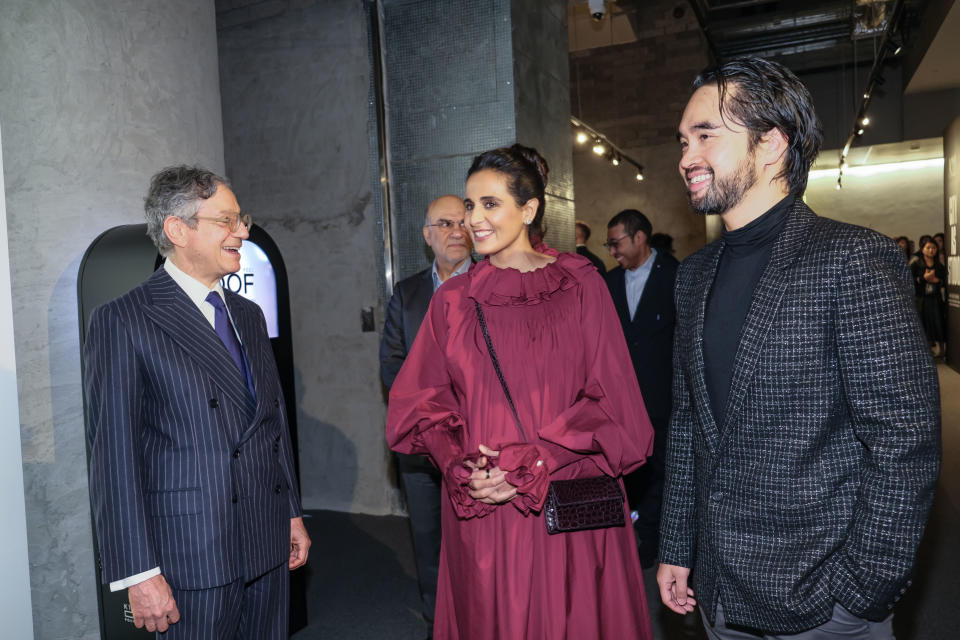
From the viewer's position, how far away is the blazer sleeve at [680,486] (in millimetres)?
1611

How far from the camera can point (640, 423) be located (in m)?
1.91

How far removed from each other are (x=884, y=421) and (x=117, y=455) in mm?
1644

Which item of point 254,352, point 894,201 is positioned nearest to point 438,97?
point 254,352

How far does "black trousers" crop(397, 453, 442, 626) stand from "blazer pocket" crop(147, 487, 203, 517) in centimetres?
132

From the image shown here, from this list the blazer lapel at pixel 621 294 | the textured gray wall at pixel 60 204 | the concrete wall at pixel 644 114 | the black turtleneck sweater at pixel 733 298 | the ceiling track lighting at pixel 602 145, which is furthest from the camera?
the concrete wall at pixel 644 114

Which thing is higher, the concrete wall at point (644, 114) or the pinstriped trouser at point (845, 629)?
the concrete wall at point (644, 114)

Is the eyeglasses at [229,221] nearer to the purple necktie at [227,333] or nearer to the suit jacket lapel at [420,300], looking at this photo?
the purple necktie at [227,333]

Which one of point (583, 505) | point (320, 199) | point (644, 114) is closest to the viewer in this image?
point (583, 505)

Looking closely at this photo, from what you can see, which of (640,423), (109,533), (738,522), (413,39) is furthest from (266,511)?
(413,39)

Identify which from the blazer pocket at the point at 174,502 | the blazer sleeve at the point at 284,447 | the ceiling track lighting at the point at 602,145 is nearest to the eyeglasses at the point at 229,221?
the blazer sleeve at the point at 284,447

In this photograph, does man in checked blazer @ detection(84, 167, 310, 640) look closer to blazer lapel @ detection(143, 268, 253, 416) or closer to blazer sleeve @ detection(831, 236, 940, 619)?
blazer lapel @ detection(143, 268, 253, 416)

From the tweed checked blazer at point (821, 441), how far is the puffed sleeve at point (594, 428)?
416 millimetres

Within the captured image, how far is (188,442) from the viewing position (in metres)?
1.80

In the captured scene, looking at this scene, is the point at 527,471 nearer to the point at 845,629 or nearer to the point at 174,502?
the point at 845,629
